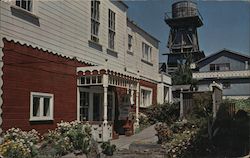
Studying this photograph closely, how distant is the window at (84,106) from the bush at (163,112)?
377cm

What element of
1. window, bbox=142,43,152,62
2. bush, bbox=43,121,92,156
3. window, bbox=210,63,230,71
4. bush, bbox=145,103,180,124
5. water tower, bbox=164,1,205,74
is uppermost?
window, bbox=142,43,152,62

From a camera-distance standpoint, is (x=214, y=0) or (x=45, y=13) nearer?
(x=214, y=0)

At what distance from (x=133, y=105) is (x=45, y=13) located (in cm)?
770

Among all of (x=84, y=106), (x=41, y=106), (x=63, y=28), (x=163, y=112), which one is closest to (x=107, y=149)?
(x=41, y=106)

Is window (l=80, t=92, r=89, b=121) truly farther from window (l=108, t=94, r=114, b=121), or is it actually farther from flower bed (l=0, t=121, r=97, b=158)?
flower bed (l=0, t=121, r=97, b=158)

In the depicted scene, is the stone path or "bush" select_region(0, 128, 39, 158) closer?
"bush" select_region(0, 128, 39, 158)

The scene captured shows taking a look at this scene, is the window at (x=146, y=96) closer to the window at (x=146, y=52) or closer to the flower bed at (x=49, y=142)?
the window at (x=146, y=52)

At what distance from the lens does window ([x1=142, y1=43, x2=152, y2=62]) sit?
21.6m

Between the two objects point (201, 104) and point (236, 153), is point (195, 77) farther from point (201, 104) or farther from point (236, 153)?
point (236, 153)

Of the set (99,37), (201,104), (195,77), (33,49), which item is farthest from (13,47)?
(195,77)

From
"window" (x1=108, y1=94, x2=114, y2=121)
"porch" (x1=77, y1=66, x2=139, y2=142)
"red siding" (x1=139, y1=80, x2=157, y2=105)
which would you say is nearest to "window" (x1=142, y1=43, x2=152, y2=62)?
"red siding" (x1=139, y1=80, x2=157, y2=105)

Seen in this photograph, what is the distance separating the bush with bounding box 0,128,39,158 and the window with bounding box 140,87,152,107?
1138 cm

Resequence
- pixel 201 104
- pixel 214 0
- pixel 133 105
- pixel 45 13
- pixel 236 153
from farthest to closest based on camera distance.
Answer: pixel 133 105
pixel 201 104
pixel 45 13
pixel 236 153
pixel 214 0

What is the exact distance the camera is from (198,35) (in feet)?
29.1
